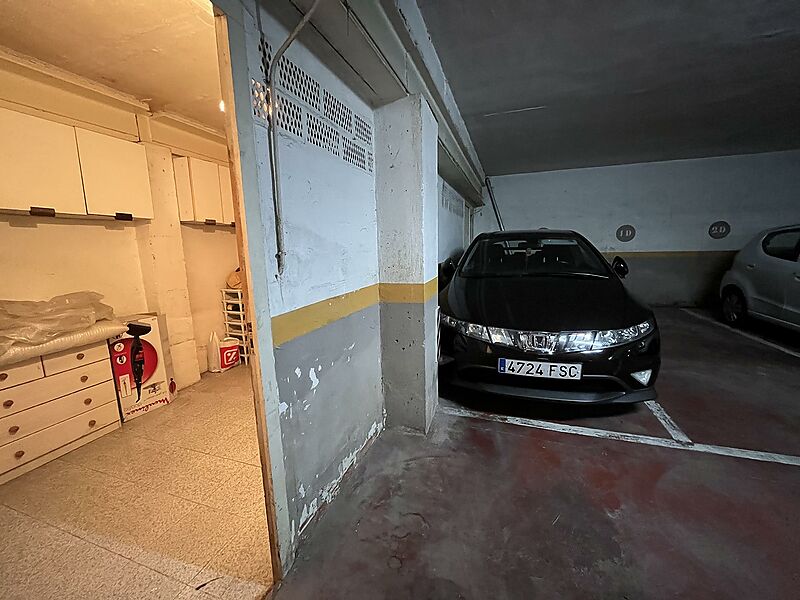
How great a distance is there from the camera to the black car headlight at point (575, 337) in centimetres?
204

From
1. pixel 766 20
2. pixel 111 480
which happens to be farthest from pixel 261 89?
pixel 766 20

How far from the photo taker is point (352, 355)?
1786mm

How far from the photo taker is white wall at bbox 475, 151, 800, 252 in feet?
17.6

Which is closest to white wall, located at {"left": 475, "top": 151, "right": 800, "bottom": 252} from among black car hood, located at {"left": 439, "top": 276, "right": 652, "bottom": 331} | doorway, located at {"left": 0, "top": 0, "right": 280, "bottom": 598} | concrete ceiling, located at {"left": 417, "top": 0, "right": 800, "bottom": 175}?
concrete ceiling, located at {"left": 417, "top": 0, "right": 800, "bottom": 175}

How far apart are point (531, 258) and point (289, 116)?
2456 mm

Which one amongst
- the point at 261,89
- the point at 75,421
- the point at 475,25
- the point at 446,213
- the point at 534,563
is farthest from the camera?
the point at 446,213

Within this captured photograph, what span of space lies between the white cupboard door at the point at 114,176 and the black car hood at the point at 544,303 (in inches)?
98.4

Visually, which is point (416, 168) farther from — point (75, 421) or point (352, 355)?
point (75, 421)

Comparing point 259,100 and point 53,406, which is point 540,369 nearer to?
point 259,100

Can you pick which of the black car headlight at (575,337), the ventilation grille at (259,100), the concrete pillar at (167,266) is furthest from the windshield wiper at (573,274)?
the concrete pillar at (167,266)

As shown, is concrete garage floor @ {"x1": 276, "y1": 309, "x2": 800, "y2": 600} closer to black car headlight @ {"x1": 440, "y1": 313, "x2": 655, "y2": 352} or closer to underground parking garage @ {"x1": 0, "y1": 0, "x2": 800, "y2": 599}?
underground parking garage @ {"x1": 0, "y1": 0, "x2": 800, "y2": 599}

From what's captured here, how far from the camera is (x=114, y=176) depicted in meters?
2.41

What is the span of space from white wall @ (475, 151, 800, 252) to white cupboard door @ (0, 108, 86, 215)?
6087mm

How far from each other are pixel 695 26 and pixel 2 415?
4.55 m
